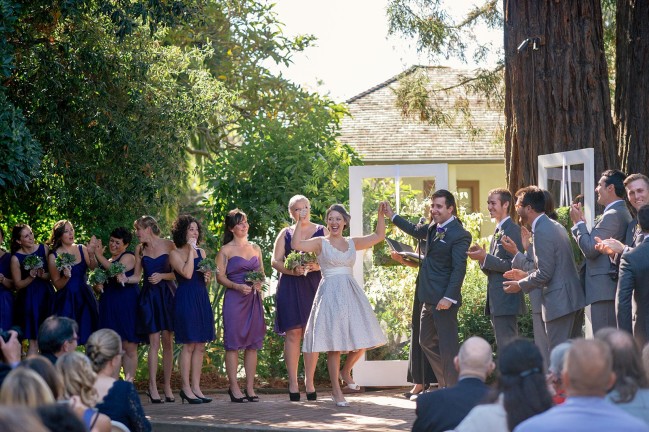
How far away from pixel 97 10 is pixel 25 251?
9.75 ft

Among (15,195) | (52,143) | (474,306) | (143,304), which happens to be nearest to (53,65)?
(52,143)

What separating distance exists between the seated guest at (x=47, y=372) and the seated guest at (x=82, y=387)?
37cm

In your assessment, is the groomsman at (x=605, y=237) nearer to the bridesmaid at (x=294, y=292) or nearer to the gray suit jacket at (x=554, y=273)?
the gray suit jacket at (x=554, y=273)

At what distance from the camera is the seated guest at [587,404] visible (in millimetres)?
4363

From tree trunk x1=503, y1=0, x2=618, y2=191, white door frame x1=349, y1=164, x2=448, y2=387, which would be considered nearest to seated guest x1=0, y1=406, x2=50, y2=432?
white door frame x1=349, y1=164, x2=448, y2=387

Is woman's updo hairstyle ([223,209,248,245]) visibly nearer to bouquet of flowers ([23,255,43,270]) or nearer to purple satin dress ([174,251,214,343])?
purple satin dress ([174,251,214,343])

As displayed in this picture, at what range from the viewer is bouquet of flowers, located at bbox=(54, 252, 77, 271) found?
38.2ft

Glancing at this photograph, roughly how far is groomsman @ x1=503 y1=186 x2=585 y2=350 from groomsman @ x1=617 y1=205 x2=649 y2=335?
0.81 meters

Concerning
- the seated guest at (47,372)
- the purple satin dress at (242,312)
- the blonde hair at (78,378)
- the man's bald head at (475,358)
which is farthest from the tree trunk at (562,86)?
the seated guest at (47,372)

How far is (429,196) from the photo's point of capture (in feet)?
39.7

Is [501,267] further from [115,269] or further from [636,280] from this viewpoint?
[115,269]

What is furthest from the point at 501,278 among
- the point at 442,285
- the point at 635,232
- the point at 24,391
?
the point at 24,391

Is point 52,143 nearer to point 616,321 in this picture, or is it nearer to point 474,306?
point 474,306

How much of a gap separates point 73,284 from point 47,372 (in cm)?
688
